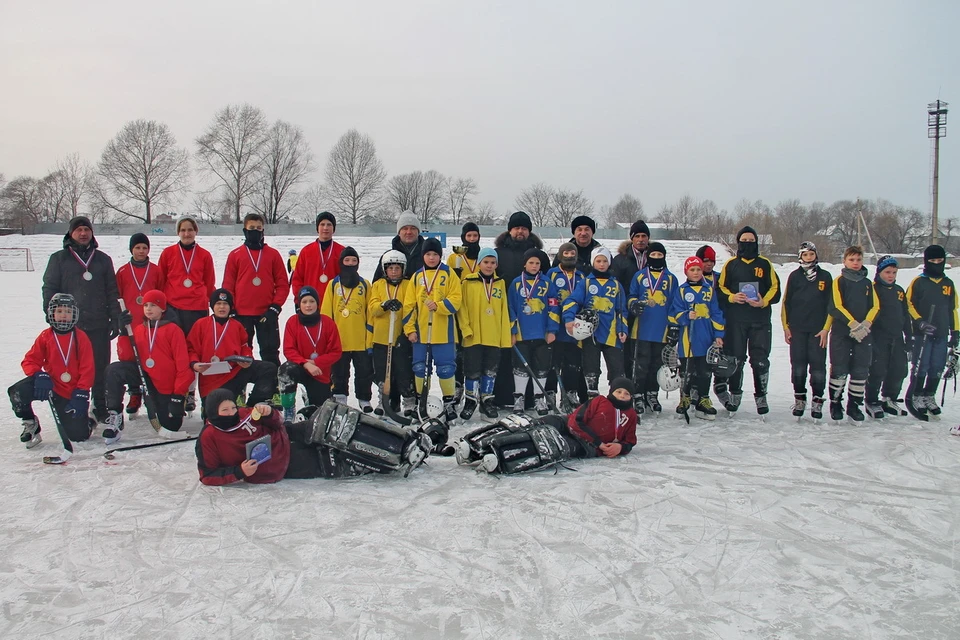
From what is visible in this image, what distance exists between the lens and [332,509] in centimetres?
399

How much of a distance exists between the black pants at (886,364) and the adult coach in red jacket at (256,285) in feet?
20.8

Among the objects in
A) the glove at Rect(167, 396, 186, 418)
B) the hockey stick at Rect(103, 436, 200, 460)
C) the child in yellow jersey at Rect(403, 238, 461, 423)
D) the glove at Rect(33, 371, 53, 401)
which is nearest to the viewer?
the hockey stick at Rect(103, 436, 200, 460)

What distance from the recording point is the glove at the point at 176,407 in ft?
18.5

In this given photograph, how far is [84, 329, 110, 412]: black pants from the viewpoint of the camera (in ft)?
19.5

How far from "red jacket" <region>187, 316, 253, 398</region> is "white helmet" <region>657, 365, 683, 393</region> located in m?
4.24

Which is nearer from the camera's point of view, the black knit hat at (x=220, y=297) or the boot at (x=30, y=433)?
the boot at (x=30, y=433)

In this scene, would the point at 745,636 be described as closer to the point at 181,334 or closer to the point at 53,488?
the point at 53,488

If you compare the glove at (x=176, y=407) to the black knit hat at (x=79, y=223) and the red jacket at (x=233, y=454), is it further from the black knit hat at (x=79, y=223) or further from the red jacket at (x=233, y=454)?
the black knit hat at (x=79, y=223)

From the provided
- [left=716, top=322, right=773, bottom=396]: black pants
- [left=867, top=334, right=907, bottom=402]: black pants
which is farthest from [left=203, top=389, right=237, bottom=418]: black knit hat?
[left=867, top=334, right=907, bottom=402]: black pants

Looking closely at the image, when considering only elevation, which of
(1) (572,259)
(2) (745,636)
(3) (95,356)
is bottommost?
(2) (745,636)

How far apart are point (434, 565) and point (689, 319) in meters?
4.28

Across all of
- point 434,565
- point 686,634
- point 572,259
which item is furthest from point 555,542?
point 572,259

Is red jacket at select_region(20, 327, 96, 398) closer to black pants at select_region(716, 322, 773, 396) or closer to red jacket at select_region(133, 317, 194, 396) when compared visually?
red jacket at select_region(133, 317, 194, 396)

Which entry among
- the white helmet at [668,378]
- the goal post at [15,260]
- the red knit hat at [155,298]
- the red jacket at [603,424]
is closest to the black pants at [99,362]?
the red knit hat at [155,298]
